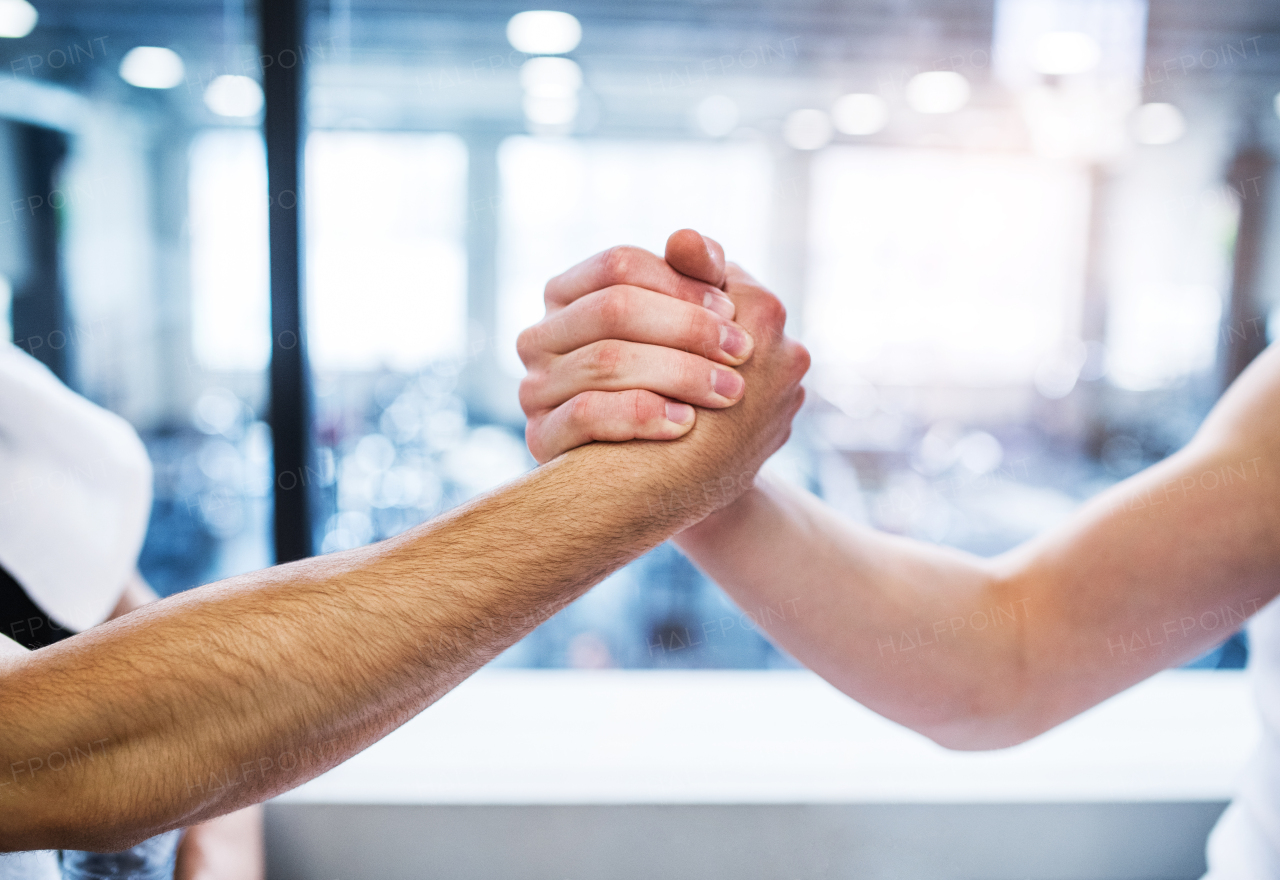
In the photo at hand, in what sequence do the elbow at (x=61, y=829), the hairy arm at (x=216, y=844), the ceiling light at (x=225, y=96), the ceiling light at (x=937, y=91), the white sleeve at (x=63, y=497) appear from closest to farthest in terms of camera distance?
1. the elbow at (x=61, y=829)
2. the white sleeve at (x=63, y=497)
3. the hairy arm at (x=216, y=844)
4. the ceiling light at (x=225, y=96)
5. the ceiling light at (x=937, y=91)

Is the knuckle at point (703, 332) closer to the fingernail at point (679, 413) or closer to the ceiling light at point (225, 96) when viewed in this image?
the fingernail at point (679, 413)

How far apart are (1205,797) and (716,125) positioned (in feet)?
21.0

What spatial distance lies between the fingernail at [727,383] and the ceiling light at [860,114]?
6360 millimetres

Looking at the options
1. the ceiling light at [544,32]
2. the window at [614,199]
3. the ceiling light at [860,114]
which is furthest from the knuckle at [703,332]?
the ceiling light at [860,114]

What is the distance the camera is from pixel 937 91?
6.44 metres

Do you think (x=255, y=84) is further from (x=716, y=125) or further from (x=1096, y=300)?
(x=1096, y=300)

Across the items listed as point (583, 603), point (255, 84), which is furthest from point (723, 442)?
point (583, 603)

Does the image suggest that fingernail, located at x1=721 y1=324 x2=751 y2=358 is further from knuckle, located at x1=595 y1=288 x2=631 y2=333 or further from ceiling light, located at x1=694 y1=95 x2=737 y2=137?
ceiling light, located at x1=694 y1=95 x2=737 y2=137

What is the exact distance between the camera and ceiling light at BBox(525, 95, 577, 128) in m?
6.27

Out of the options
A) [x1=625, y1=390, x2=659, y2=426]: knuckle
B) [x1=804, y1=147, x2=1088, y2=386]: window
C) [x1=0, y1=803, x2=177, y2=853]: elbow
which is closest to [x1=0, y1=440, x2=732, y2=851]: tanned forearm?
[x1=0, y1=803, x2=177, y2=853]: elbow

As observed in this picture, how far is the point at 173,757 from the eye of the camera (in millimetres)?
541

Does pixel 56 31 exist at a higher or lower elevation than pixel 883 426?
higher

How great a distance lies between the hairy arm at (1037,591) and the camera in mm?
851

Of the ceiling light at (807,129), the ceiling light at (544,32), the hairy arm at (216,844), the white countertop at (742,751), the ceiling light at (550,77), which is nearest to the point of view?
the hairy arm at (216,844)
